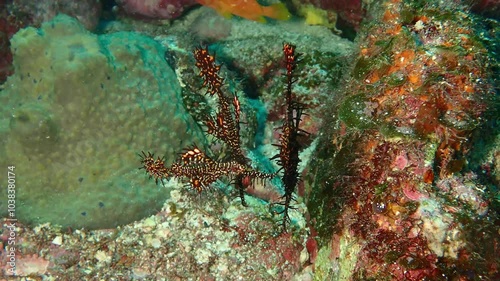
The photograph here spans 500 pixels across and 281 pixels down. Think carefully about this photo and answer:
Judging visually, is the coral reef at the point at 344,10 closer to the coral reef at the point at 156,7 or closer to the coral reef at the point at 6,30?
the coral reef at the point at 156,7

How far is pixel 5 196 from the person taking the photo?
3484 millimetres

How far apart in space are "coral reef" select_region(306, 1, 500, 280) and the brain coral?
1879 mm

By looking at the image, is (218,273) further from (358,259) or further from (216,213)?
(358,259)

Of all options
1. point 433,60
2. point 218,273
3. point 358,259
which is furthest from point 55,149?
point 433,60

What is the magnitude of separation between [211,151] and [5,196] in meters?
2.07

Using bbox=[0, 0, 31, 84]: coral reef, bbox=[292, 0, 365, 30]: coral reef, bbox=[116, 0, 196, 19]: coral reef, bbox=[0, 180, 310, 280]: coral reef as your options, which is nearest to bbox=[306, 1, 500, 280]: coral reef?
bbox=[0, 180, 310, 280]: coral reef

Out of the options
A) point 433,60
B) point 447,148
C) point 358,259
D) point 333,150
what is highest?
point 433,60

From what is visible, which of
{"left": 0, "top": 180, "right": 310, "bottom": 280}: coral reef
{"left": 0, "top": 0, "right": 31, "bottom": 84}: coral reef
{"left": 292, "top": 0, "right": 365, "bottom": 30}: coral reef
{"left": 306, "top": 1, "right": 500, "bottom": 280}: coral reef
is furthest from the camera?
{"left": 292, "top": 0, "right": 365, "bottom": 30}: coral reef

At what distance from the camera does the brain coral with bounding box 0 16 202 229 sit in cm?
343

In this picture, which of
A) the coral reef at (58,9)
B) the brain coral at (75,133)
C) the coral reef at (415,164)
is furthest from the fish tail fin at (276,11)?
the coral reef at (58,9)

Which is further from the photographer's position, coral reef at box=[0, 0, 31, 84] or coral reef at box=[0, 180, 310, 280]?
coral reef at box=[0, 0, 31, 84]

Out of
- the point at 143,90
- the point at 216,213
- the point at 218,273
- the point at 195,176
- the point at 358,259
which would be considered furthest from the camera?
the point at 143,90

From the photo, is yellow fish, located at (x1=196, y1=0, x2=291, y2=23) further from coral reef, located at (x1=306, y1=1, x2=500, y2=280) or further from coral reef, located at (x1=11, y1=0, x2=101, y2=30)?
coral reef, located at (x1=306, y1=1, x2=500, y2=280)

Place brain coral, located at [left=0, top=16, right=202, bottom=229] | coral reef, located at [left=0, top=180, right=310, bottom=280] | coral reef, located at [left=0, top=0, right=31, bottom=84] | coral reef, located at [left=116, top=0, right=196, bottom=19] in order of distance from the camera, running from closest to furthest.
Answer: coral reef, located at [left=0, top=180, right=310, bottom=280], brain coral, located at [left=0, top=16, right=202, bottom=229], coral reef, located at [left=0, top=0, right=31, bottom=84], coral reef, located at [left=116, top=0, right=196, bottom=19]
